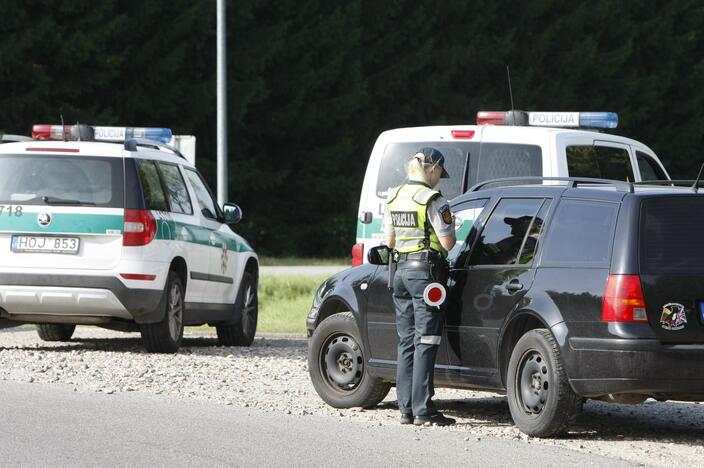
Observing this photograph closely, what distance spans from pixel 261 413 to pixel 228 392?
1344 millimetres

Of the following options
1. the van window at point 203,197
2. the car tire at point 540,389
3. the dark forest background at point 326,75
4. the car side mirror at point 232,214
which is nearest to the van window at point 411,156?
the van window at point 203,197

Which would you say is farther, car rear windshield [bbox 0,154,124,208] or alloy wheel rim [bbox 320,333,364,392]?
car rear windshield [bbox 0,154,124,208]

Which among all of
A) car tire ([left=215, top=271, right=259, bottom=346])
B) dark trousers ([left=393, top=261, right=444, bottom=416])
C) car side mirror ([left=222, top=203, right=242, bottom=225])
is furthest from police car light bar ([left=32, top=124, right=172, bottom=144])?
dark trousers ([left=393, top=261, right=444, bottom=416])

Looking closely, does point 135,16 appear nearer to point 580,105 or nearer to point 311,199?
point 311,199

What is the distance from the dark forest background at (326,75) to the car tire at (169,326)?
20984 millimetres

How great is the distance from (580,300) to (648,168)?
21.2ft

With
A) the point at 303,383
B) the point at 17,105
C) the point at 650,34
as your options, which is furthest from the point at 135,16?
the point at 303,383

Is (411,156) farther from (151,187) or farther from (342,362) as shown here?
(342,362)

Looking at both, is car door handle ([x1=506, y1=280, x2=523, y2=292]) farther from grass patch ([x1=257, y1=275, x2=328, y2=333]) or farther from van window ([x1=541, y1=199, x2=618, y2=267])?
grass patch ([x1=257, y1=275, x2=328, y2=333])

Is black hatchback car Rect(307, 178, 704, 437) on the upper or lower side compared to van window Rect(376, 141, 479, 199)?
lower

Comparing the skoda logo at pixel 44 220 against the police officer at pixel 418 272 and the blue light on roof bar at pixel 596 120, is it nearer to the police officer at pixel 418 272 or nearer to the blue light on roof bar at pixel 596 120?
the police officer at pixel 418 272

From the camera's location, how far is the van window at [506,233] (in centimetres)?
1016

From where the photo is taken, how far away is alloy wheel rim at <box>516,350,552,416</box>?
9.62 m

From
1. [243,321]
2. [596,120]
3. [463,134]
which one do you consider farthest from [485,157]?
[243,321]
